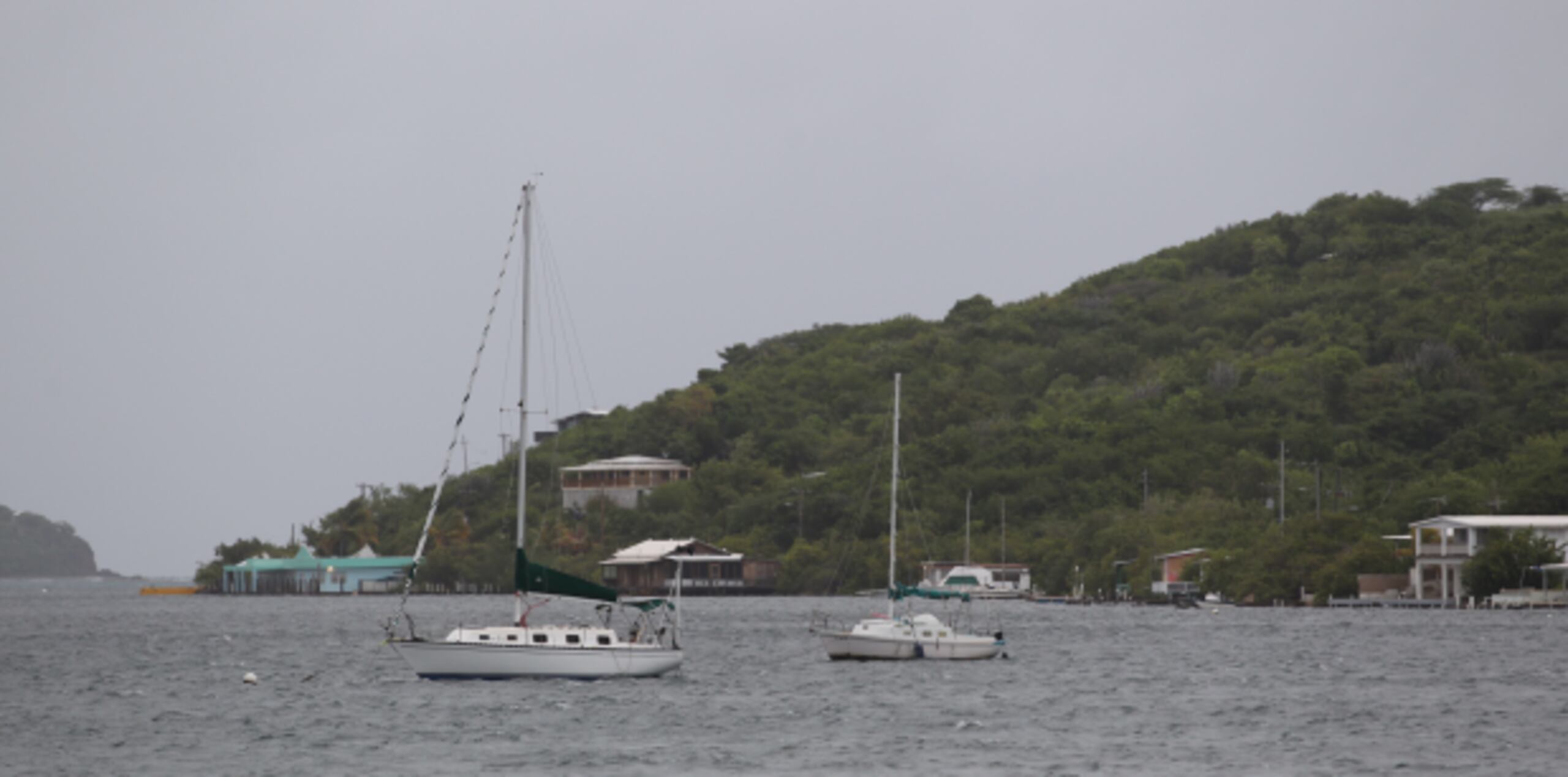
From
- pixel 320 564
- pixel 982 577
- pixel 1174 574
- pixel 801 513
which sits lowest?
pixel 320 564

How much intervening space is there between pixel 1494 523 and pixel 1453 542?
241 centimetres

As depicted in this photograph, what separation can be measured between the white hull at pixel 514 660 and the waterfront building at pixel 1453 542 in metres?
63.7

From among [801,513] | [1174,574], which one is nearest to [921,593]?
[1174,574]

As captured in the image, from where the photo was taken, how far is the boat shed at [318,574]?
185750mm

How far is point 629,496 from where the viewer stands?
193625 millimetres

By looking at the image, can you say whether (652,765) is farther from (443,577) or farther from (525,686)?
(443,577)

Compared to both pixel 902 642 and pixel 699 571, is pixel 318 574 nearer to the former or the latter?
pixel 699 571

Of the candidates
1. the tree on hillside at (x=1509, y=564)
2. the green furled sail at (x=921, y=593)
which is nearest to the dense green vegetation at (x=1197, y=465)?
the tree on hillside at (x=1509, y=564)

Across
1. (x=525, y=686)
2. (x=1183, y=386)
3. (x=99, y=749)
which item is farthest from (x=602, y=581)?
(x=99, y=749)

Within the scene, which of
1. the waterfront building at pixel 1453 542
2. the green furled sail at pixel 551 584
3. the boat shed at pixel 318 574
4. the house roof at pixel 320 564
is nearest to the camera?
the green furled sail at pixel 551 584

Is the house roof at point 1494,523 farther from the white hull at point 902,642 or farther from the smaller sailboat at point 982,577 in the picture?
the white hull at point 902,642

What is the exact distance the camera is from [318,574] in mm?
192250

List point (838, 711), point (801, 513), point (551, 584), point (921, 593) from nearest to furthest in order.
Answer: point (838, 711)
point (551, 584)
point (921, 593)
point (801, 513)

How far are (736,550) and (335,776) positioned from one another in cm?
13418
